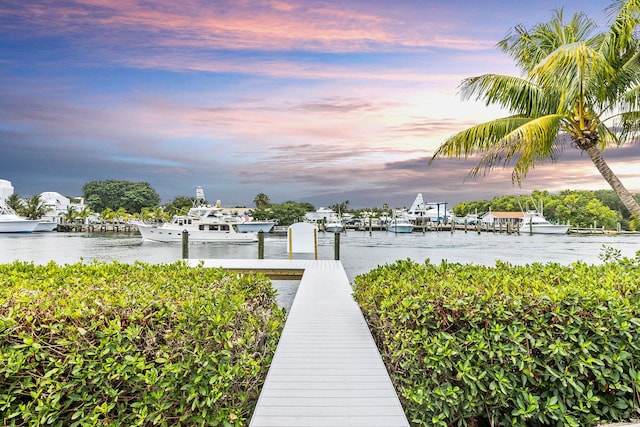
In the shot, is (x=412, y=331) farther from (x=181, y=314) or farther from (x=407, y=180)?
(x=407, y=180)

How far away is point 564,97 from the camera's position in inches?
292

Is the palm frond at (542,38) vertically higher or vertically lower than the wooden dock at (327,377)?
higher

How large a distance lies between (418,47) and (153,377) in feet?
43.9

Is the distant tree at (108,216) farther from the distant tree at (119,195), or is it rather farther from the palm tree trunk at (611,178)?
the palm tree trunk at (611,178)

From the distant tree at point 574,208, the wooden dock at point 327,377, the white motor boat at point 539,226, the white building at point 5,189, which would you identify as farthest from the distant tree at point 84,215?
the wooden dock at point 327,377

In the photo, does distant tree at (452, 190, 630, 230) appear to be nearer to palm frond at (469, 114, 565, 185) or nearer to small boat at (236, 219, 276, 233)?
small boat at (236, 219, 276, 233)

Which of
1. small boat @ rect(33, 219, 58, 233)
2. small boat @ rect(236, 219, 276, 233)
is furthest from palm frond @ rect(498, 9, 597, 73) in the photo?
small boat @ rect(33, 219, 58, 233)

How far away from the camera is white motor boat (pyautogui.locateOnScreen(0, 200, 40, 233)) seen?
49156 millimetres

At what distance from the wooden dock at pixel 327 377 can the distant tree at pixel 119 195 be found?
8589 cm

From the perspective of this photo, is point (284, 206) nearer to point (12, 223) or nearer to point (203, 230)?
point (203, 230)

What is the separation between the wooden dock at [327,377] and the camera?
2.99m

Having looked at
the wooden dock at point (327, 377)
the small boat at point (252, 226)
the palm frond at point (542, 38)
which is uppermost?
the palm frond at point (542, 38)

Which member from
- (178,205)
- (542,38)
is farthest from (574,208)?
(178,205)

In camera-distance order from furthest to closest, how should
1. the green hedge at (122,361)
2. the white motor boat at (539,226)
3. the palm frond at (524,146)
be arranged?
the white motor boat at (539,226) < the palm frond at (524,146) < the green hedge at (122,361)
